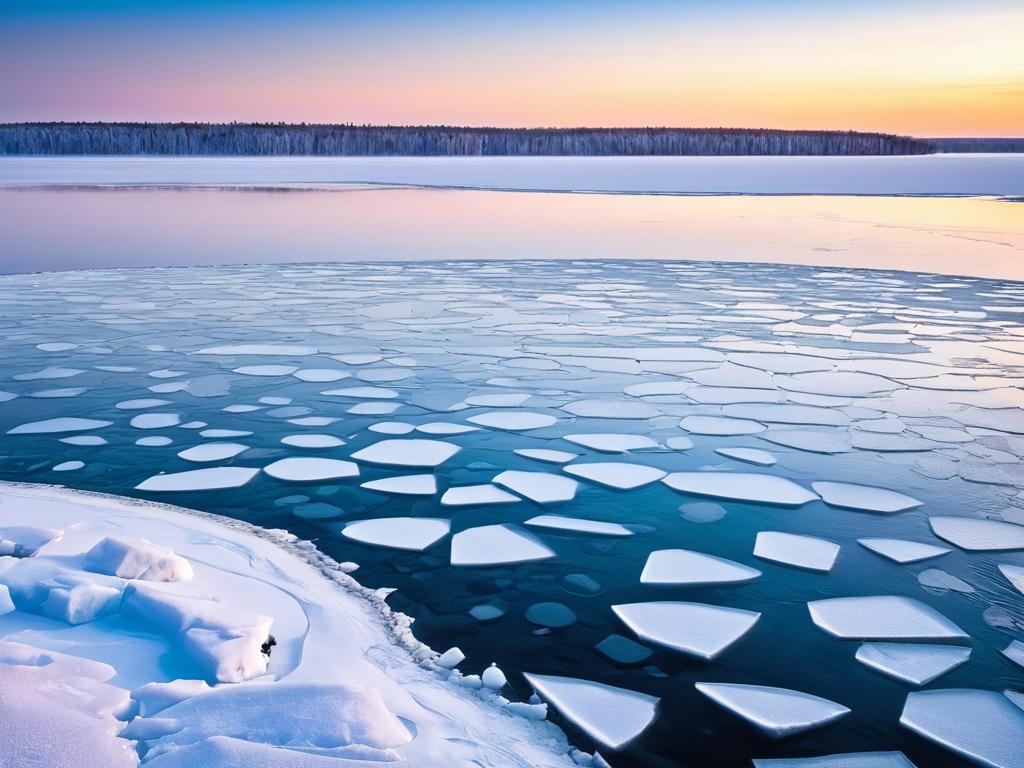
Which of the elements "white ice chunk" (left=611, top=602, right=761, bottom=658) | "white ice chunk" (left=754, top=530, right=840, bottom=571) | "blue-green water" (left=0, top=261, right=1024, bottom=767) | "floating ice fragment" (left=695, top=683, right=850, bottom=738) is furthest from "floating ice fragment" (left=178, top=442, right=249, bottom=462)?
"floating ice fragment" (left=695, top=683, right=850, bottom=738)

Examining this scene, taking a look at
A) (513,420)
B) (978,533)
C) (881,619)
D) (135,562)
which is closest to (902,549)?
(978,533)

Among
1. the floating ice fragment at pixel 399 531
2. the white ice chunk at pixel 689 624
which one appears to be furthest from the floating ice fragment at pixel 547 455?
the white ice chunk at pixel 689 624

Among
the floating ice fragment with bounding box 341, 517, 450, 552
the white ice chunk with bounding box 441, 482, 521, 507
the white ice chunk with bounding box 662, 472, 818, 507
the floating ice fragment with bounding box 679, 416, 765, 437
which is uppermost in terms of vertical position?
the floating ice fragment with bounding box 679, 416, 765, 437

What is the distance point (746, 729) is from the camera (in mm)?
1445

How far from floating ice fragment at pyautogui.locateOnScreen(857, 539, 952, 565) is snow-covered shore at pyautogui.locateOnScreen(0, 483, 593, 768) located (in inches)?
40.7

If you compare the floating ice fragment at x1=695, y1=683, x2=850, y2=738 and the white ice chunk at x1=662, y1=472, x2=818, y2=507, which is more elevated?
the white ice chunk at x1=662, y1=472, x2=818, y2=507

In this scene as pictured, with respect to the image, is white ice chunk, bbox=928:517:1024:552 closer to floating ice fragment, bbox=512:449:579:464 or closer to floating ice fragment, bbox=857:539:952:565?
floating ice fragment, bbox=857:539:952:565

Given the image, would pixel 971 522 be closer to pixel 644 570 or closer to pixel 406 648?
pixel 644 570

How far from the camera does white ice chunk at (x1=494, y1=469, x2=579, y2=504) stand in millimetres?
2412

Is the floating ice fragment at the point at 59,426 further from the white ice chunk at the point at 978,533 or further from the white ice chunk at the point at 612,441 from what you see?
the white ice chunk at the point at 978,533

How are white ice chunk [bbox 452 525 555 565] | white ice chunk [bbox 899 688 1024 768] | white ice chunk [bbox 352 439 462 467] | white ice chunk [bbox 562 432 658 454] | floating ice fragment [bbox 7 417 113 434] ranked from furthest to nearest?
floating ice fragment [bbox 7 417 113 434]
white ice chunk [bbox 562 432 658 454]
white ice chunk [bbox 352 439 462 467]
white ice chunk [bbox 452 525 555 565]
white ice chunk [bbox 899 688 1024 768]

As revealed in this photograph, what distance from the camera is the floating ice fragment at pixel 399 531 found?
6.98ft

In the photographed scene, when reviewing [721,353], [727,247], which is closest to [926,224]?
[727,247]

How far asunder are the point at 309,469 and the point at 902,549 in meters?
1.56
